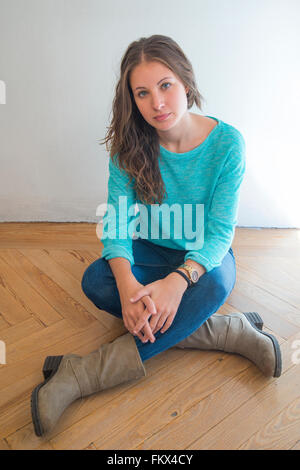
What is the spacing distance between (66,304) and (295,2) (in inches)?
54.1

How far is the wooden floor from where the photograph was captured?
771 millimetres

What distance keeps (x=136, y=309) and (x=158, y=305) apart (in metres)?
0.06

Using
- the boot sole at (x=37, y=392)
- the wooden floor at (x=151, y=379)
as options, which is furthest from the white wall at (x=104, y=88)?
the boot sole at (x=37, y=392)

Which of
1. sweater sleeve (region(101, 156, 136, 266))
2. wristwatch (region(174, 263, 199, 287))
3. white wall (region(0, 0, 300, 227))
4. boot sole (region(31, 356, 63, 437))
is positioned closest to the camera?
boot sole (region(31, 356, 63, 437))

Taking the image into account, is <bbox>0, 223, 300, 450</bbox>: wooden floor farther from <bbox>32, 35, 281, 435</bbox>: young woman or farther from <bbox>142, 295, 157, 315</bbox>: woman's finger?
<bbox>142, 295, 157, 315</bbox>: woman's finger

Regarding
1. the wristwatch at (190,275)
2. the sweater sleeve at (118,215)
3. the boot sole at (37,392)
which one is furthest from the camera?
the sweater sleeve at (118,215)

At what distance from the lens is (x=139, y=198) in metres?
1.02

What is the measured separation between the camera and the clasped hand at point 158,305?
817mm

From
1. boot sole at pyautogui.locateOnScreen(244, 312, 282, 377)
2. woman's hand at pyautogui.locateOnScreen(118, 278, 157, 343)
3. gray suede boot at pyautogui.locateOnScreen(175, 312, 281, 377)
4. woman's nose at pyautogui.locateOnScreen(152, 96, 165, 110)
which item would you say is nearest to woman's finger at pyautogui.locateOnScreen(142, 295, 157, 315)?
woman's hand at pyautogui.locateOnScreen(118, 278, 157, 343)

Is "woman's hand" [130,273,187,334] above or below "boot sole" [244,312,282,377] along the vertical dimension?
above

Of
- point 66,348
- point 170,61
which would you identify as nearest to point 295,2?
point 170,61

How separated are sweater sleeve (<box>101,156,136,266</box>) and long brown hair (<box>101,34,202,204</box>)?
3cm

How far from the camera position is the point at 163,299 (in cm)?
82

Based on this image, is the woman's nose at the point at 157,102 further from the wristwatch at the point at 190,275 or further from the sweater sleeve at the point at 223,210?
the wristwatch at the point at 190,275
